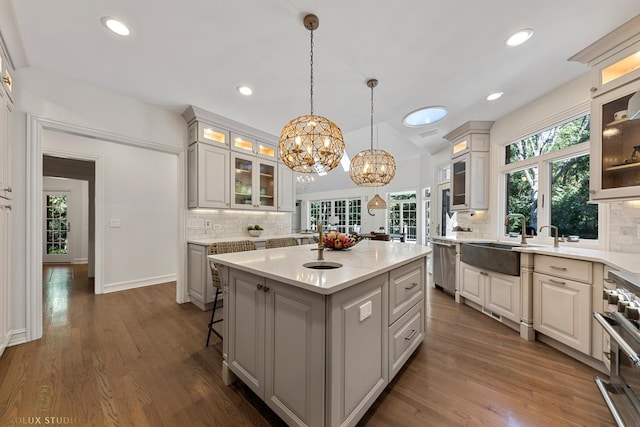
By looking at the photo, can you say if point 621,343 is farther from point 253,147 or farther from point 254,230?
point 253,147

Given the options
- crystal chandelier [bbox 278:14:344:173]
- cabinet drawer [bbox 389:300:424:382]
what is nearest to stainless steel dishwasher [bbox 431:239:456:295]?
cabinet drawer [bbox 389:300:424:382]

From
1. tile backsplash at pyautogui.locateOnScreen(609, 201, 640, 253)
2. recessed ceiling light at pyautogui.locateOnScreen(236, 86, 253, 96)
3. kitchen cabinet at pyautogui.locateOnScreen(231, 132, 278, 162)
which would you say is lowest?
tile backsplash at pyautogui.locateOnScreen(609, 201, 640, 253)

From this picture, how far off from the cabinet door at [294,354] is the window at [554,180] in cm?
307

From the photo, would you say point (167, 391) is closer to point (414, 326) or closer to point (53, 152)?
point (414, 326)

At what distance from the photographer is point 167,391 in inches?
64.5

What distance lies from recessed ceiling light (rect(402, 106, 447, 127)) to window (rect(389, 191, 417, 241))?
367cm

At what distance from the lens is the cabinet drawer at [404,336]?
1.64m

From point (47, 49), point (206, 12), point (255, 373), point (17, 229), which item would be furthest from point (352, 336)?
point (47, 49)

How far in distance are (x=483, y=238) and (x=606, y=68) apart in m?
2.32

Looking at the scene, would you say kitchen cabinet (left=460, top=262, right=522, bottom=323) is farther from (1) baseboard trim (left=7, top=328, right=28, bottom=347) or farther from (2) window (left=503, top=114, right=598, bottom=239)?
(1) baseboard trim (left=7, top=328, right=28, bottom=347)

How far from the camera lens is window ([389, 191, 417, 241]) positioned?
724 cm

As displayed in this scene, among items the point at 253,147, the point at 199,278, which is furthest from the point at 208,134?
the point at 199,278

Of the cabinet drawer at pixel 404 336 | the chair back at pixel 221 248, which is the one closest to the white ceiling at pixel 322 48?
the chair back at pixel 221 248

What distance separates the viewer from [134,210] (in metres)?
4.13
